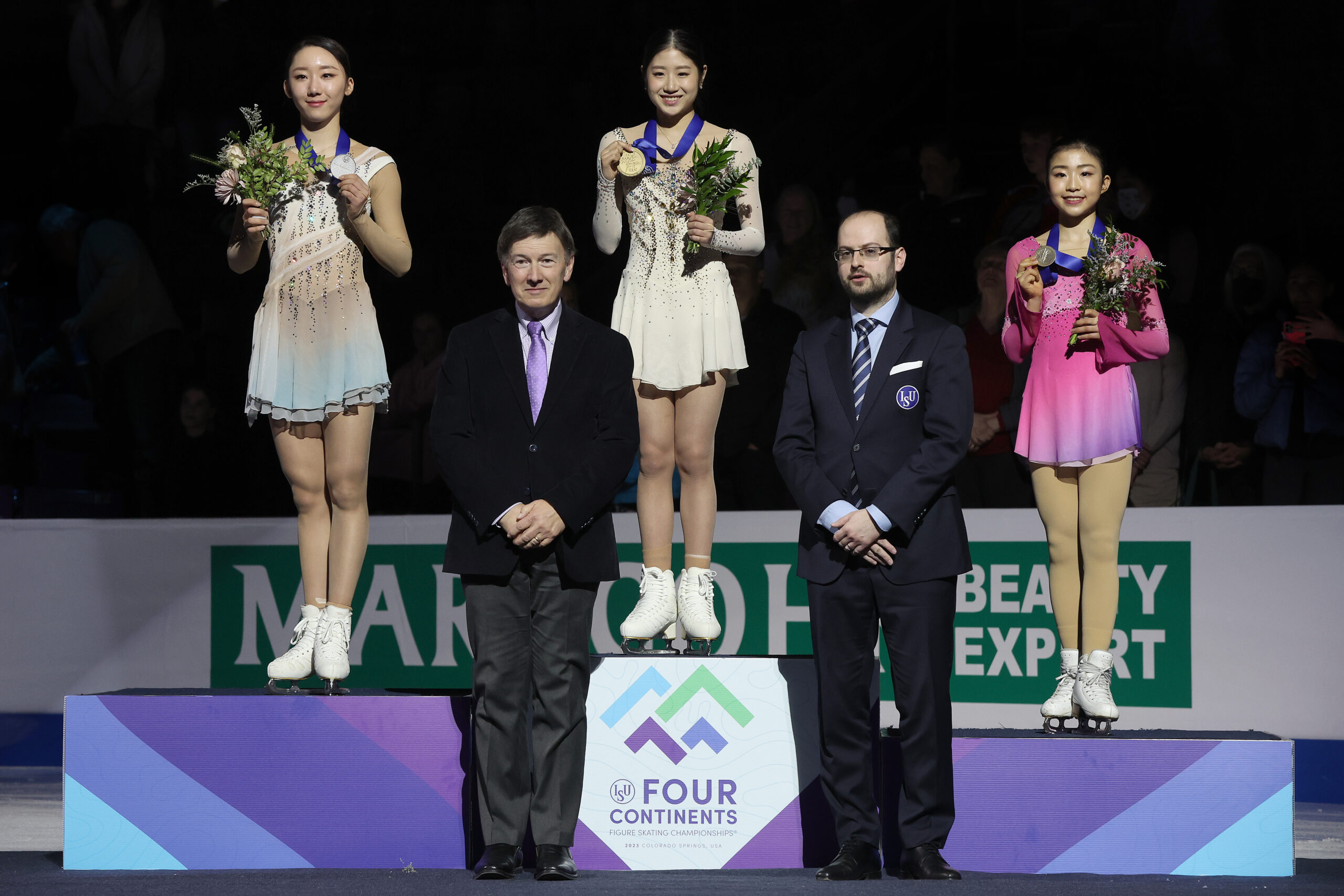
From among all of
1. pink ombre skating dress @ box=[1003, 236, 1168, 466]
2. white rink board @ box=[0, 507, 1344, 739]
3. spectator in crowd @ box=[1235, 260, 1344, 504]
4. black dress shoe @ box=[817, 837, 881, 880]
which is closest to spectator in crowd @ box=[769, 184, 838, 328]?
white rink board @ box=[0, 507, 1344, 739]

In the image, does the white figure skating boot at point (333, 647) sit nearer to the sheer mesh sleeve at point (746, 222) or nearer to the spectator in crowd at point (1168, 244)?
the sheer mesh sleeve at point (746, 222)

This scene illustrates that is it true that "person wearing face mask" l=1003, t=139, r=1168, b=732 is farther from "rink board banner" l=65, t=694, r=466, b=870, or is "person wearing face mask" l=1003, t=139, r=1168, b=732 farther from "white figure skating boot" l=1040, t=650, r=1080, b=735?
"rink board banner" l=65, t=694, r=466, b=870

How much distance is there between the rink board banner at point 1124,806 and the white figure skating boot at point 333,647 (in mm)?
1842

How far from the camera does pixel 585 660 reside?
3.81 meters

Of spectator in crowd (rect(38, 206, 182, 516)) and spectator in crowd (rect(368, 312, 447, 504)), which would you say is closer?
spectator in crowd (rect(368, 312, 447, 504))

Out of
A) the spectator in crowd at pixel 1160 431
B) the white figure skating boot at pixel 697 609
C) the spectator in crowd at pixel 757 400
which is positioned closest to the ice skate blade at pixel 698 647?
the white figure skating boot at pixel 697 609

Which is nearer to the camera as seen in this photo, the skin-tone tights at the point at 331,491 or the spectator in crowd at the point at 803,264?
the skin-tone tights at the point at 331,491

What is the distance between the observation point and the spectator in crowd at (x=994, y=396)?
6188 mm

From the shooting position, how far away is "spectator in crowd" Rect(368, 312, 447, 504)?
23.2ft

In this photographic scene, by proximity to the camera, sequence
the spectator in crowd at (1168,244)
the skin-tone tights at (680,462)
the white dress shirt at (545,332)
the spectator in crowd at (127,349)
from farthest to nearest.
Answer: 1. the spectator in crowd at (127,349)
2. the spectator in crowd at (1168,244)
3. the skin-tone tights at (680,462)
4. the white dress shirt at (545,332)

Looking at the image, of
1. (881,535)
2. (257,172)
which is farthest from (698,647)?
(257,172)

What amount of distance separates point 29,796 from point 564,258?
3.37 metres

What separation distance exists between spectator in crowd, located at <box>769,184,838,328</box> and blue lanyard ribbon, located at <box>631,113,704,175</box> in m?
2.47

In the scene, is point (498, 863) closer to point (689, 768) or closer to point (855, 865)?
point (689, 768)
